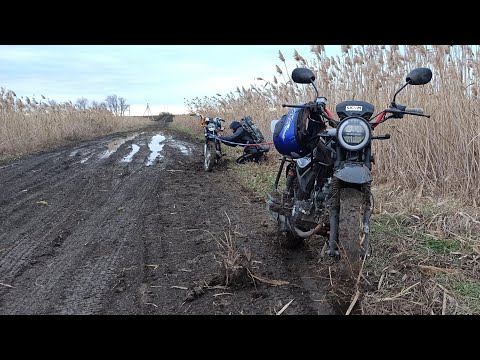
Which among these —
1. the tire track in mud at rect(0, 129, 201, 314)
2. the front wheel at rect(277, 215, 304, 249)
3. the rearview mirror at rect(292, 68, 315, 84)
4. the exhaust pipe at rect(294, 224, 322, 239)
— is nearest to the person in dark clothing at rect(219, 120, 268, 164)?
the tire track in mud at rect(0, 129, 201, 314)

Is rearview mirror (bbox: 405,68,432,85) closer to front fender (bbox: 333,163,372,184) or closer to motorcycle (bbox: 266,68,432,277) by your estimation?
motorcycle (bbox: 266,68,432,277)

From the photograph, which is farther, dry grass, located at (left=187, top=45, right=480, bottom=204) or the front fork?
dry grass, located at (left=187, top=45, right=480, bottom=204)

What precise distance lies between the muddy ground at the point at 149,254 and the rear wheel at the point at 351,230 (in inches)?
9.7

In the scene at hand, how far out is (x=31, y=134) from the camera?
14.5 m

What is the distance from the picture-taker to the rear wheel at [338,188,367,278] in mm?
2936

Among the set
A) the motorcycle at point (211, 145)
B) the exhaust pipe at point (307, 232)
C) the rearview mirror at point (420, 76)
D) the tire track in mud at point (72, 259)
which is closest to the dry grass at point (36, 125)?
the motorcycle at point (211, 145)

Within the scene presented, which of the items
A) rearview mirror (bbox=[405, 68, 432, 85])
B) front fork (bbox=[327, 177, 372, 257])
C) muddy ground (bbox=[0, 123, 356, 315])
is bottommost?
muddy ground (bbox=[0, 123, 356, 315])

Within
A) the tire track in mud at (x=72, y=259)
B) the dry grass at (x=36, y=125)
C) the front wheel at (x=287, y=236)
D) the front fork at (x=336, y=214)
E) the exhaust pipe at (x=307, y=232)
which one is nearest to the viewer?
the front fork at (x=336, y=214)

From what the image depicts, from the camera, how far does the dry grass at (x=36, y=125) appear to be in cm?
1316

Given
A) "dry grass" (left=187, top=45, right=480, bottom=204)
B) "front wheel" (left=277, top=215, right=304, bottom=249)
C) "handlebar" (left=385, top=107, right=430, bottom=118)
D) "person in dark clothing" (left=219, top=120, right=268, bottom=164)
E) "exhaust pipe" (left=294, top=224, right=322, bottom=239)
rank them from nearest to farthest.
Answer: "handlebar" (left=385, top=107, right=430, bottom=118), "exhaust pipe" (left=294, top=224, right=322, bottom=239), "front wheel" (left=277, top=215, right=304, bottom=249), "dry grass" (left=187, top=45, right=480, bottom=204), "person in dark clothing" (left=219, top=120, right=268, bottom=164)

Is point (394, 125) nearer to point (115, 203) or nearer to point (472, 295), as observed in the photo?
point (472, 295)

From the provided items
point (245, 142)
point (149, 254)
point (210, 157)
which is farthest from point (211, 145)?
point (149, 254)

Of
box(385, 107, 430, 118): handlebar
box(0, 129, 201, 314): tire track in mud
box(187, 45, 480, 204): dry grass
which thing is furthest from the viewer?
box(187, 45, 480, 204): dry grass

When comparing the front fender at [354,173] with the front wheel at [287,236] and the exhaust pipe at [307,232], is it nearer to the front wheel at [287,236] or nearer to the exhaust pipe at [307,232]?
the exhaust pipe at [307,232]
